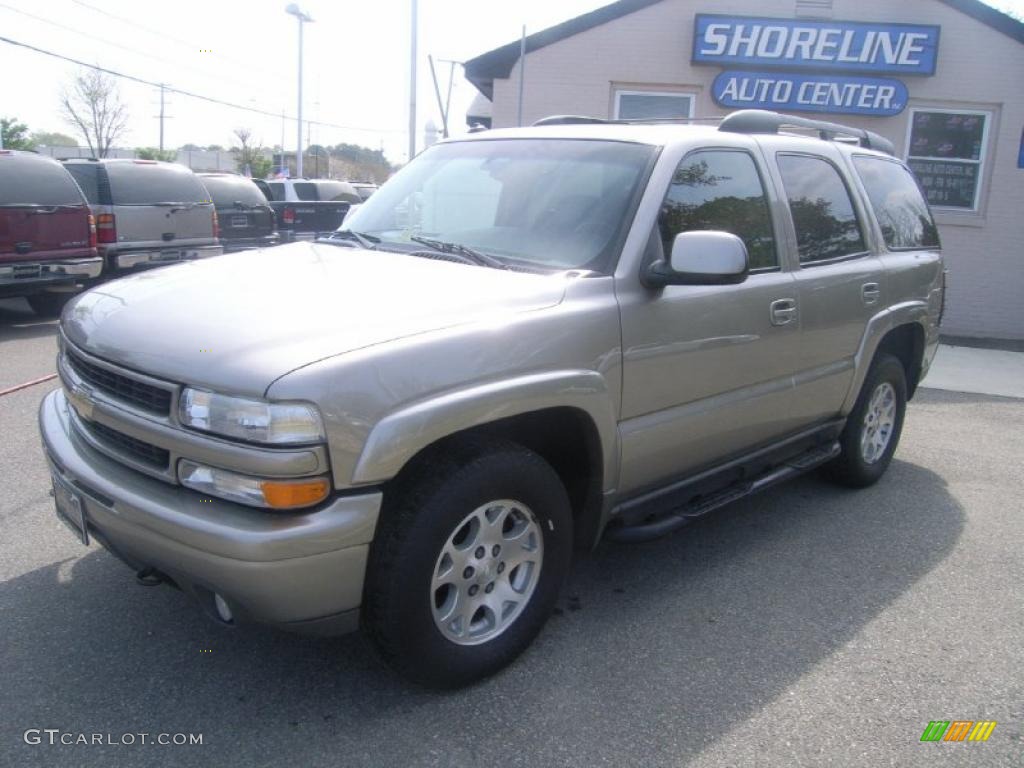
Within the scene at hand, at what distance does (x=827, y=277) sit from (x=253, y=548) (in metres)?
3.12

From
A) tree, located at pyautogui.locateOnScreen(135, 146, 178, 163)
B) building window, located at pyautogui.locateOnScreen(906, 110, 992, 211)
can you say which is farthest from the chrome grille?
tree, located at pyautogui.locateOnScreen(135, 146, 178, 163)

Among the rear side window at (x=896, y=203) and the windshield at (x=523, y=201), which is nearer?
the windshield at (x=523, y=201)

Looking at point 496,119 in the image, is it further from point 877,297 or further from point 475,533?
point 475,533

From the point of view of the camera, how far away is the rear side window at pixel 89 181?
11.1 m

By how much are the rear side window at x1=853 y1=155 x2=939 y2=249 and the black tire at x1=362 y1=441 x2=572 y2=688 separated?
3.05 metres

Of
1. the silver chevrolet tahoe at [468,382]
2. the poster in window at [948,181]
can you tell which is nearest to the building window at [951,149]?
the poster in window at [948,181]

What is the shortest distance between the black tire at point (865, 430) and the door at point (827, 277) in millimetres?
328

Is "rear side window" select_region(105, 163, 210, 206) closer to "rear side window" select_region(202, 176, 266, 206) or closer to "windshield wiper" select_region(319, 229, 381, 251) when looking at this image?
"rear side window" select_region(202, 176, 266, 206)

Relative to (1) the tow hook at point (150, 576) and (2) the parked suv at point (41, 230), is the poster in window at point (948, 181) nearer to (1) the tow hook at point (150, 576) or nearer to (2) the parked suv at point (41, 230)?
(2) the parked suv at point (41, 230)

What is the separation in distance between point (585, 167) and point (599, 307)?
2.60ft

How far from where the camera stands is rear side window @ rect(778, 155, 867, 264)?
4266 mm

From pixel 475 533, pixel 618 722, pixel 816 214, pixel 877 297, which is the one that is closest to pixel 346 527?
pixel 475 533

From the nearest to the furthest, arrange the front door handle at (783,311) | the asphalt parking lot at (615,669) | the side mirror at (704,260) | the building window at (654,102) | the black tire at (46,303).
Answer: the asphalt parking lot at (615,669), the side mirror at (704,260), the front door handle at (783,311), the black tire at (46,303), the building window at (654,102)

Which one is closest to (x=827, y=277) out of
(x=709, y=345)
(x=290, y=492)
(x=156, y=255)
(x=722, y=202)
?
(x=722, y=202)
